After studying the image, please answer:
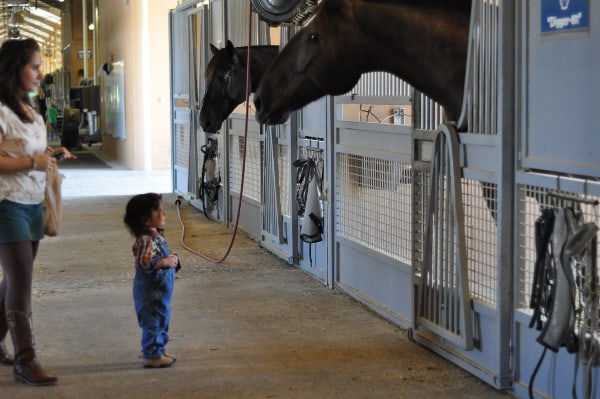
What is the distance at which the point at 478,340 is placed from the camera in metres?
3.82

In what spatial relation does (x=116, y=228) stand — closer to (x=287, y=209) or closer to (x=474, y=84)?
(x=287, y=209)

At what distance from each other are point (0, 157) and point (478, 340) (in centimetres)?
202

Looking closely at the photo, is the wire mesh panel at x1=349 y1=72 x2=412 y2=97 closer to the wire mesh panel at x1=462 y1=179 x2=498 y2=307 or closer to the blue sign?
the wire mesh panel at x1=462 y1=179 x2=498 y2=307

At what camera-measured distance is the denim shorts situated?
11.9ft

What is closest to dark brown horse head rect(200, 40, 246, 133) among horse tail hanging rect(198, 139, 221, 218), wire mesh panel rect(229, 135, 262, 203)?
wire mesh panel rect(229, 135, 262, 203)

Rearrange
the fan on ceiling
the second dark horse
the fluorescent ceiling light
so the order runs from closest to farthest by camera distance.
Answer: the fan on ceiling → the second dark horse → the fluorescent ceiling light

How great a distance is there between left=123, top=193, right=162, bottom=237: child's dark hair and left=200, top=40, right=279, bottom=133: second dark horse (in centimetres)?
254

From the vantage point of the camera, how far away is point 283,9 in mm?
5695

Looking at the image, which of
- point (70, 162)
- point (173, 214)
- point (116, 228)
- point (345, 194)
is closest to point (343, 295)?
point (345, 194)

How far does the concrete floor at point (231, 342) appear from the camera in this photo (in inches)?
148

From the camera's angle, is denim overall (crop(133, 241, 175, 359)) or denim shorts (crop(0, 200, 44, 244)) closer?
denim shorts (crop(0, 200, 44, 244))

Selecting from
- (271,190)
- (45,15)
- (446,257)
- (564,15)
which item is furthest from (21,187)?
(45,15)

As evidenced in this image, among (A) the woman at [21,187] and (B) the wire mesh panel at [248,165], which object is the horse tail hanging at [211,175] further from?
(A) the woman at [21,187]

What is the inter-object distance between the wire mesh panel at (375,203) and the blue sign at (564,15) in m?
1.41
